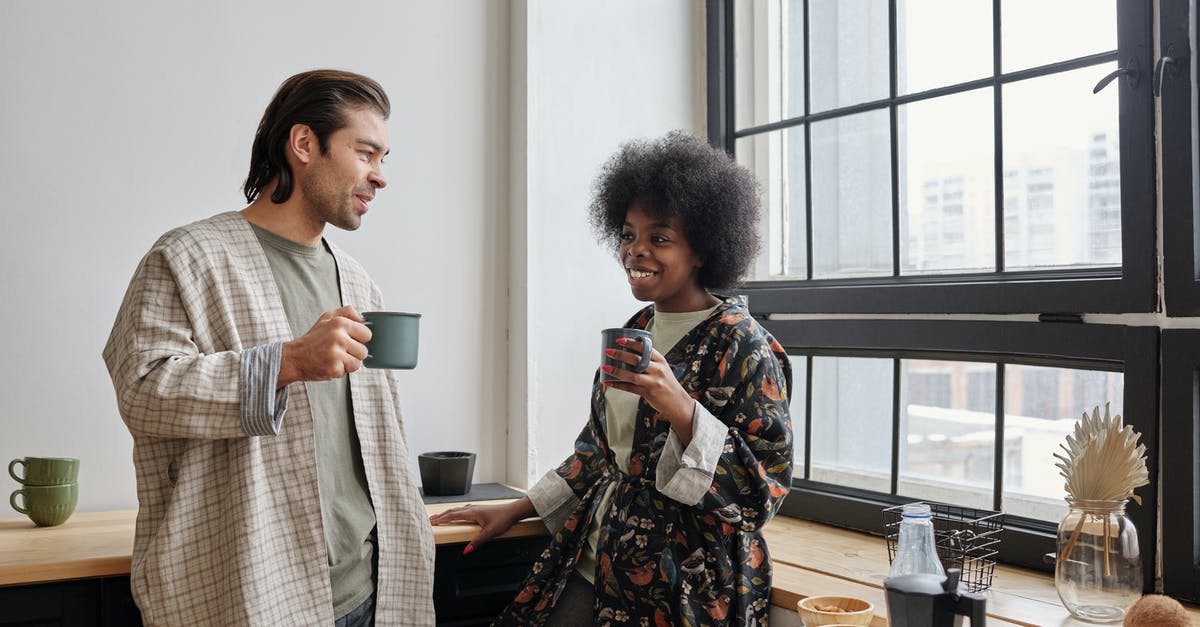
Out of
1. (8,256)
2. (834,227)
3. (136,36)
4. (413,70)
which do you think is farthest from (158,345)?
(834,227)

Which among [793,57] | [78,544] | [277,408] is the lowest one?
[78,544]

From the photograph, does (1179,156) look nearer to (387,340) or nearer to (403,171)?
(387,340)

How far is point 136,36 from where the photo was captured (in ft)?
7.18

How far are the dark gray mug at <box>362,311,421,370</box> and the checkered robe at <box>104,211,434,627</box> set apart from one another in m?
0.21

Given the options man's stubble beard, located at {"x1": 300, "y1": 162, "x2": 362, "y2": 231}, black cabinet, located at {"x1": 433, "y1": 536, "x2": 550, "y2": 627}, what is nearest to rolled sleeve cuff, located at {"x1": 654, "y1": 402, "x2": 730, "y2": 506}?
black cabinet, located at {"x1": 433, "y1": 536, "x2": 550, "y2": 627}

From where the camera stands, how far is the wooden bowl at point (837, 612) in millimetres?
1517

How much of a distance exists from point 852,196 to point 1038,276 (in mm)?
580

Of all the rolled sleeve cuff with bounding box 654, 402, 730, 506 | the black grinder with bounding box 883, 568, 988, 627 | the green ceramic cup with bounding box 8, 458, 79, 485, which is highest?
the rolled sleeve cuff with bounding box 654, 402, 730, 506

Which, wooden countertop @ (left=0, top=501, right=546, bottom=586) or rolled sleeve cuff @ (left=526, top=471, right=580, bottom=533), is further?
rolled sleeve cuff @ (left=526, top=471, right=580, bottom=533)

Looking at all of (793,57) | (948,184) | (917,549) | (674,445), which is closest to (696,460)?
(674,445)

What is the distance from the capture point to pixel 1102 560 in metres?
1.55

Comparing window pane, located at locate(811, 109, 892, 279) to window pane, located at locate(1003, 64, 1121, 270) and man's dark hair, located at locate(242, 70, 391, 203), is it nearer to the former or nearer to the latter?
window pane, located at locate(1003, 64, 1121, 270)

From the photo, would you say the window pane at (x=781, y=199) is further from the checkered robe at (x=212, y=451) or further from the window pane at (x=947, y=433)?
the checkered robe at (x=212, y=451)

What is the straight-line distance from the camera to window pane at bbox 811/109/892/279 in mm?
2404
